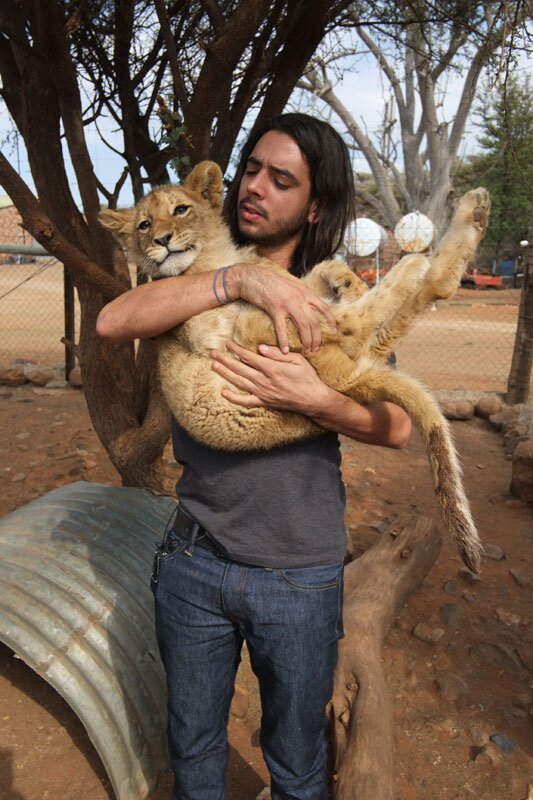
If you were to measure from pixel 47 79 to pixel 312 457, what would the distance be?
11.2ft

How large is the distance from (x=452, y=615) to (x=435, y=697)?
76 centimetres

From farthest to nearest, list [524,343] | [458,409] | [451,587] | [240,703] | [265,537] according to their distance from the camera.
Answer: [524,343] < [458,409] < [451,587] < [240,703] < [265,537]

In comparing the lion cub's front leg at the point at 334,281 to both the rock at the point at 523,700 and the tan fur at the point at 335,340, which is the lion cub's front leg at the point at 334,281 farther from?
the rock at the point at 523,700

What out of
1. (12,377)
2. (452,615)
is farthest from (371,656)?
(12,377)

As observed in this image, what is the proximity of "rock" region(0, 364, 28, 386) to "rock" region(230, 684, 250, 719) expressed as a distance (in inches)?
272

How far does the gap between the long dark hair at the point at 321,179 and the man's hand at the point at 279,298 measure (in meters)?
0.35

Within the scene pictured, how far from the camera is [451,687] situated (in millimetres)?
3721

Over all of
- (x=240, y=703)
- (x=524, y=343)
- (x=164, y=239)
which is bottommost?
(x=240, y=703)

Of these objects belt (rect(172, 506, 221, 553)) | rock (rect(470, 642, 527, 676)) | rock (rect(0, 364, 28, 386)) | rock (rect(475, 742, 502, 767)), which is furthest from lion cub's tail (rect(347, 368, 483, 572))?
rock (rect(0, 364, 28, 386))

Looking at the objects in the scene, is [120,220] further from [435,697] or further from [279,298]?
[435,697]

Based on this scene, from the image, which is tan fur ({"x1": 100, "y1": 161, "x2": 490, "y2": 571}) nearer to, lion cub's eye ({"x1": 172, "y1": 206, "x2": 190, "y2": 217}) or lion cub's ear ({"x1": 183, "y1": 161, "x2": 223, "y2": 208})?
lion cub's eye ({"x1": 172, "y1": 206, "x2": 190, "y2": 217})

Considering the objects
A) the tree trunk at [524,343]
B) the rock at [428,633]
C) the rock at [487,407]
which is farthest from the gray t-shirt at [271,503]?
the tree trunk at [524,343]

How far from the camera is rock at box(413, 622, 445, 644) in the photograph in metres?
4.12

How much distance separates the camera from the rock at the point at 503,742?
333 cm
